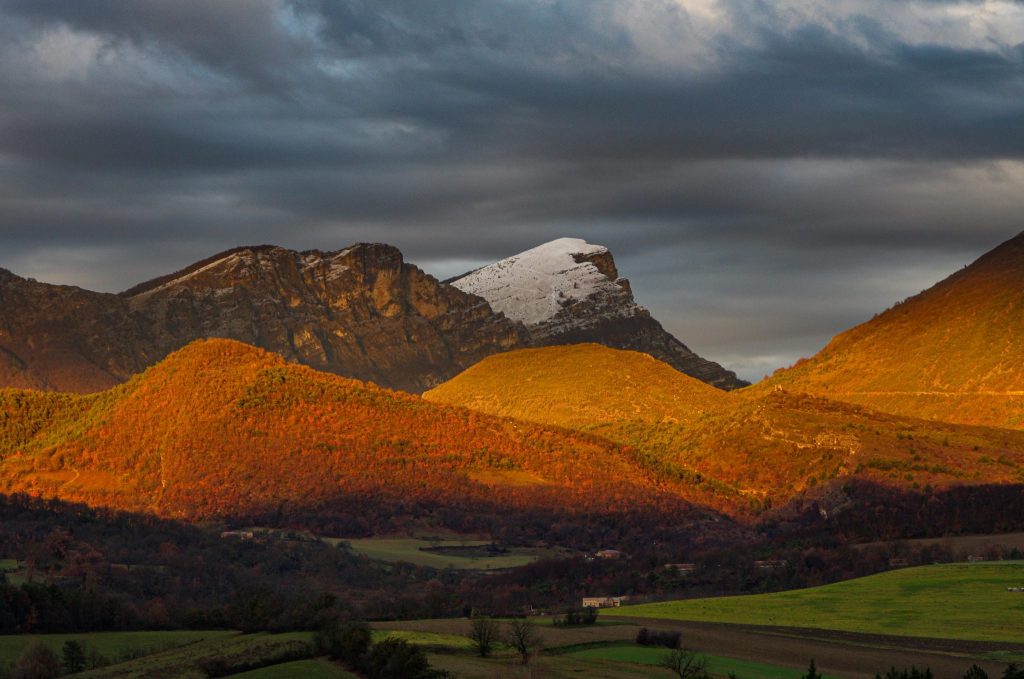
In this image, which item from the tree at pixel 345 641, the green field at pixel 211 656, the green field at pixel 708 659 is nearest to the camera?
the green field at pixel 211 656

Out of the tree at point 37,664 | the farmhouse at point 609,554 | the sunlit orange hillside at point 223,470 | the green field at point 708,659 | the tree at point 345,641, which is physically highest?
the sunlit orange hillside at point 223,470

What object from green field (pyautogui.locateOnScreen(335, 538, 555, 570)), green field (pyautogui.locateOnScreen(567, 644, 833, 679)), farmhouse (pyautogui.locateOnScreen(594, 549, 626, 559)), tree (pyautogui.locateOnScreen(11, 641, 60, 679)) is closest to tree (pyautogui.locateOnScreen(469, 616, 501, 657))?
green field (pyautogui.locateOnScreen(567, 644, 833, 679))

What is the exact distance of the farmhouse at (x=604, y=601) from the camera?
421 feet

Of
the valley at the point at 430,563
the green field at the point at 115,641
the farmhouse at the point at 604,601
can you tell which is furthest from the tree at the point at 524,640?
the farmhouse at the point at 604,601

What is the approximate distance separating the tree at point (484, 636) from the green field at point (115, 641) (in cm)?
1407

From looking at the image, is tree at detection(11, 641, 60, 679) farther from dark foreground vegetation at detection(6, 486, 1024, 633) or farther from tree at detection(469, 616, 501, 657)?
tree at detection(469, 616, 501, 657)

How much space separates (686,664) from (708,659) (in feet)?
19.5

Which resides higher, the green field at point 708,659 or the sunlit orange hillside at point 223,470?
the sunlit orange hillside at point 223,470

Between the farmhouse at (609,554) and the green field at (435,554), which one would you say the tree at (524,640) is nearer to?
the green field at (435,554)

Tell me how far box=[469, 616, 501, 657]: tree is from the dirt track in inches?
440

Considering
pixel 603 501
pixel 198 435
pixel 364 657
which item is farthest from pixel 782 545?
pixel 364 657

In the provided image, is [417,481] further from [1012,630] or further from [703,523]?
[1012,630]

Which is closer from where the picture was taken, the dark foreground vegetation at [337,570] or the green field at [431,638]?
the green field at [431,638]

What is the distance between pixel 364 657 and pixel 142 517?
306ft
